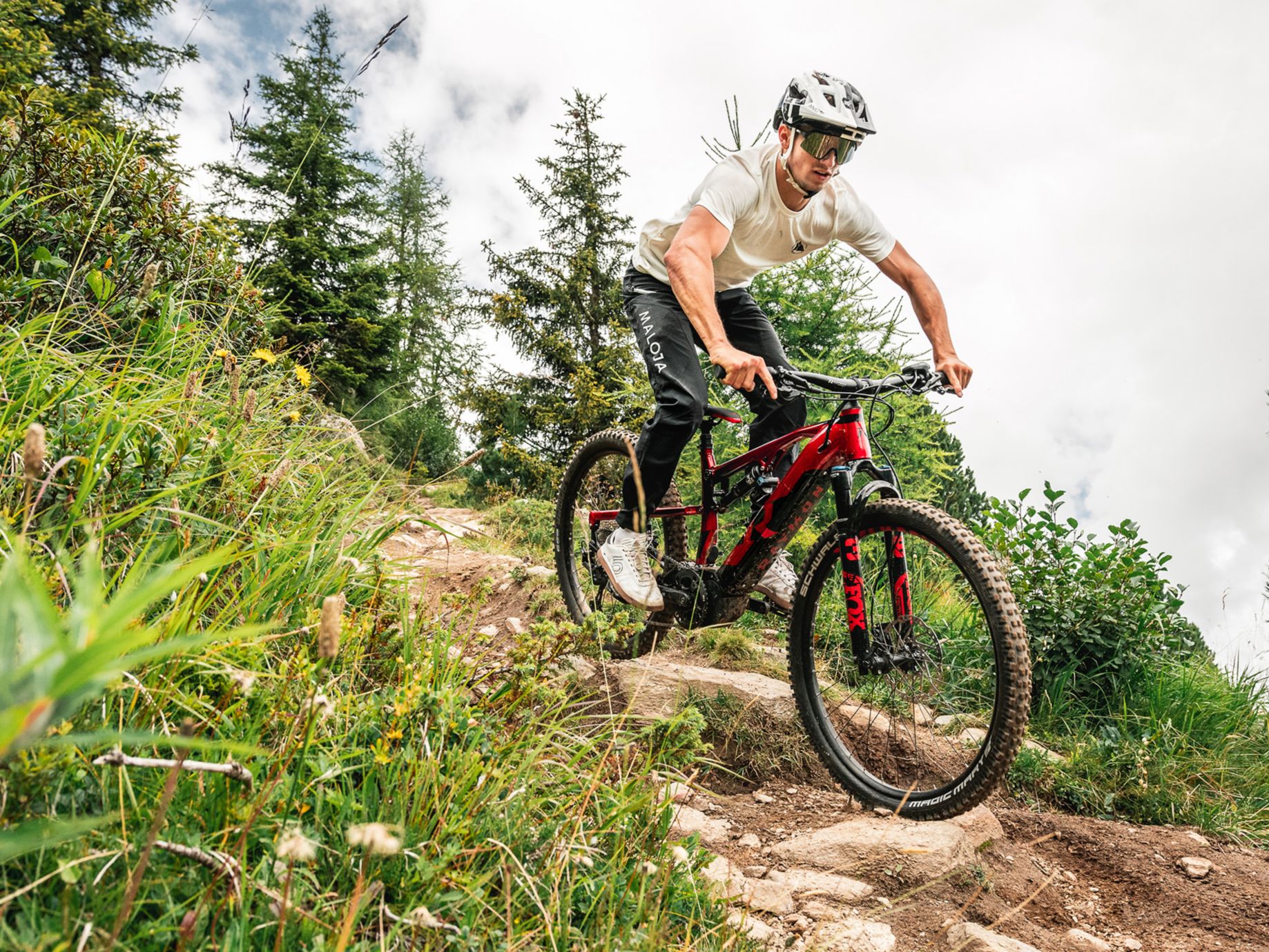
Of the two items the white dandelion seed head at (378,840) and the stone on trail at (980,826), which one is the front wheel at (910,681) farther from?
the white dandelion seed head at (378,840)

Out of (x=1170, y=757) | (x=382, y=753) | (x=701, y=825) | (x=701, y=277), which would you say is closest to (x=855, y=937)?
(x=701, y=825)

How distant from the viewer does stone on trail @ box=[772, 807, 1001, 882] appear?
2.45 meters

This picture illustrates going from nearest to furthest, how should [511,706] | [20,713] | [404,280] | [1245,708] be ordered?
[20,713] → [511,706] → [1245,708] → [404,280]

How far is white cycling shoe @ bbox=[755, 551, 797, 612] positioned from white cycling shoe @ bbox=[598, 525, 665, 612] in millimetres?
520

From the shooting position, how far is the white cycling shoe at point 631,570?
3.64 meters

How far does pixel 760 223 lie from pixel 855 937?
2.95m

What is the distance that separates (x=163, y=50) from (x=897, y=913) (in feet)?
66.4

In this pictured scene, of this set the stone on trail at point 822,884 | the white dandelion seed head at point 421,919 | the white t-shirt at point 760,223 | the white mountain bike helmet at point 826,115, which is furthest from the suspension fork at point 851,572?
the white dandelion seed head at point 421,919

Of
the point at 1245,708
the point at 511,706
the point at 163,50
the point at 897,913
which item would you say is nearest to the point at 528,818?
the point at 511,706

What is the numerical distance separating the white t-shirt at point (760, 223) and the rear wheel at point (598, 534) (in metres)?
1.06

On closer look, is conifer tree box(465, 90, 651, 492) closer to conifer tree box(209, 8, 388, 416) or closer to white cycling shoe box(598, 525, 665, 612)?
conifer tree box(209, 8, 388, 416)

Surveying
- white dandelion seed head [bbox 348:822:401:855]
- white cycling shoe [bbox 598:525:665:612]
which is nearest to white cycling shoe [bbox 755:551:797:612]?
white cycling shoe [bbox 598:525:665:612]

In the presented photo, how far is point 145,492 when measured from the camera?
2.14 meters

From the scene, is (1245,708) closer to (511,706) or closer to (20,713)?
(511,706)
